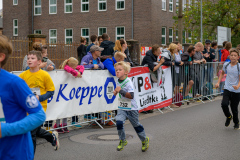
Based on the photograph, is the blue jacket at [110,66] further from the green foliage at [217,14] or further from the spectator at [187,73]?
the green foliage at [217,14]

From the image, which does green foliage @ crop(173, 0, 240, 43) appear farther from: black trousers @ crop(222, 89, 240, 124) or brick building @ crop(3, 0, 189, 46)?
black trousers @ crop(222, 89, 240, 124)

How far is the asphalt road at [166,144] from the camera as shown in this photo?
6.33 metres

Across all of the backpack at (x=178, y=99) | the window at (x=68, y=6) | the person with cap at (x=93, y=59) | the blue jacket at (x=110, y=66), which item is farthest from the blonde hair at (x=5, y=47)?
the window at (x=68, y=6)

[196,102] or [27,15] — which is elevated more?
[27,15]

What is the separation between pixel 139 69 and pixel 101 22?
28675mm

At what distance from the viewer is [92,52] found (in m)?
9.50

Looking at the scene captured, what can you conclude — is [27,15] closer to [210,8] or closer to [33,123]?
[210,8]

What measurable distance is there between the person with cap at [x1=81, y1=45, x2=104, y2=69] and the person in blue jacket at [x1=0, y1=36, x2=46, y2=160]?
6514 millimetres

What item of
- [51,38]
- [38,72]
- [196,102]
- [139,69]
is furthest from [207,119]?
[51,38]

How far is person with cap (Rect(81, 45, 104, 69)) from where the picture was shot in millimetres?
9367

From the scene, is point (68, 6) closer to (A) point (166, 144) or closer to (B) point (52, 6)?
(B) point (52, 6)

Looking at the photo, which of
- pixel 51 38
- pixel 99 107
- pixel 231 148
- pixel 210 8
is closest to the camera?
pixel 231 148

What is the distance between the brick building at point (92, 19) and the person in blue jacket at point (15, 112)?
33.2m

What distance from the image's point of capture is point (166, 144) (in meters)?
7.18
